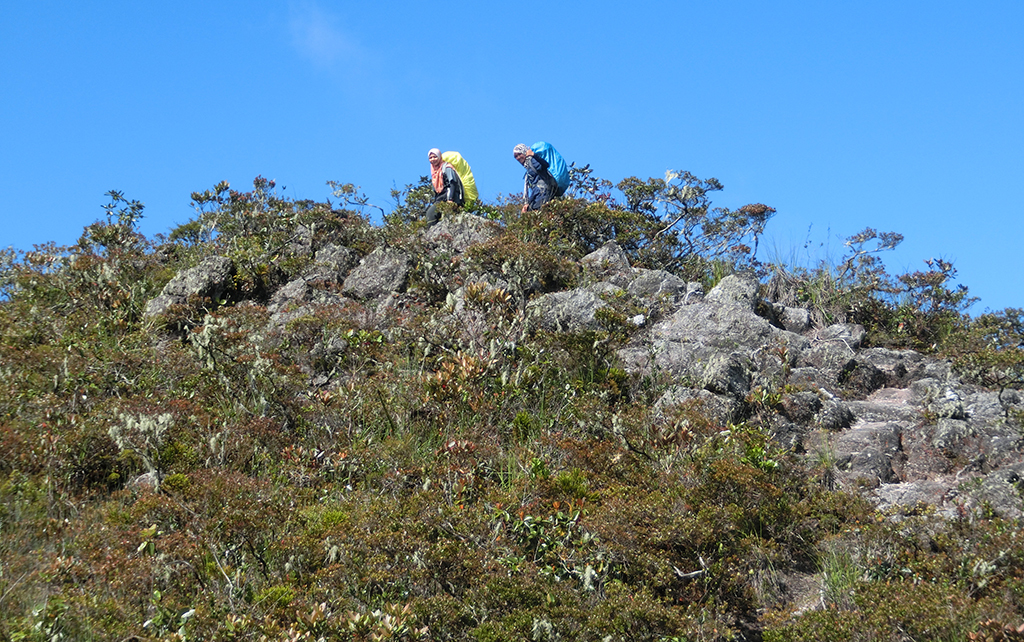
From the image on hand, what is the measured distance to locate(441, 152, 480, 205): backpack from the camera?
730 inches

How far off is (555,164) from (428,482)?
1089cm

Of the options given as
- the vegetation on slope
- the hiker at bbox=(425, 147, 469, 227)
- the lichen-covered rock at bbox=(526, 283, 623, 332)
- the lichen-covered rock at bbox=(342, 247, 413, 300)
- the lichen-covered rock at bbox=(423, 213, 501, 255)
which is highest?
the hiker at bbox=(425, 147, 469, 227)

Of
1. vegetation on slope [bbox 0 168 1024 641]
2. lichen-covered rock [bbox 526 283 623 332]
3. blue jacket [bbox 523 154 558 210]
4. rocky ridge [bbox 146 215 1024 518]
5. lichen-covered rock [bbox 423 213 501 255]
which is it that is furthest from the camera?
blue jacket [bbox 523 154 558 210]

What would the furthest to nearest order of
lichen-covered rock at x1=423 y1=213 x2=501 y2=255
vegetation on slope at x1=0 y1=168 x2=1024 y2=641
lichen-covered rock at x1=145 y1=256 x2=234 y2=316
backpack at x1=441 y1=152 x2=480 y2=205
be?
backpack at x1=441 y1=152 x2=480 y2=205 < lichen-covered rock at x1=423 y1=213 x2=501 y2=255 < lichen-covered rock at x1=145 y1=256 x2=234 y2=316 < vegetation on slope at x1=0 y1=168 x2=1024 y2=641

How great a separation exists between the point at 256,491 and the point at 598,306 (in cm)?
562

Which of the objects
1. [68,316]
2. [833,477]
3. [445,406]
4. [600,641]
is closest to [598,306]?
[445,406]

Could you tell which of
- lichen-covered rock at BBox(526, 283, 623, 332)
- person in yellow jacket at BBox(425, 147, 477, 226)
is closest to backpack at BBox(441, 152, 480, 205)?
person in yellow jacket at BBox(425, 147, 477, 226)

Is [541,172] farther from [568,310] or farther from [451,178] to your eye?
[568,310]

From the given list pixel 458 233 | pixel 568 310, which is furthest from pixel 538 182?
pixel 568 310

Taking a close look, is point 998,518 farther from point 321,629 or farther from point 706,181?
point 706,181

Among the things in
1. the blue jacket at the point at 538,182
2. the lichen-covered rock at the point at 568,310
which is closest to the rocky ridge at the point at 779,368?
the lichen-covered rock at the point at 568,310

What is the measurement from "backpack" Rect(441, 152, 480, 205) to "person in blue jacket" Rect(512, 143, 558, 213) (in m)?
1.20

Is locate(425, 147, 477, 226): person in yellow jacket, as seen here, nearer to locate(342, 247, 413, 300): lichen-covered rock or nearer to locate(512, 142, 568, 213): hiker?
locate(512, 142, 568, 213): hiker

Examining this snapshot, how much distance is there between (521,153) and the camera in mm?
17875
